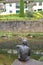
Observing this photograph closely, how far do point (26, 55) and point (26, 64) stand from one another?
27 cm

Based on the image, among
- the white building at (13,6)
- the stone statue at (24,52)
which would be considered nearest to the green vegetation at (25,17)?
the white building at (13,6)

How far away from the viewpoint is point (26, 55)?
6.57 m

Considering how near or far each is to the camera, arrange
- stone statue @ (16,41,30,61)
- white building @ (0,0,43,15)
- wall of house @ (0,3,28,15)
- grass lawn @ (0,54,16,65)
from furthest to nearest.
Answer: wall of house @ (0,3,28,15) → white building @ (0,0,43,15) → grass lawn @ (0,54,16,65) → stone statue @ (16,41,30,61)

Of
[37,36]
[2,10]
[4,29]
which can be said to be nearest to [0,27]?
[4,29]

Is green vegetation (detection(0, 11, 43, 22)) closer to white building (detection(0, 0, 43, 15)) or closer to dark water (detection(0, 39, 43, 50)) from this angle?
dark water (detection(0, 39, 43, 50))

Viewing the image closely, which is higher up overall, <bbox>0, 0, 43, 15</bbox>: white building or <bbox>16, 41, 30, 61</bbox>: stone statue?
<bbox>16, 41, 30, 61</bbox>: stone statue

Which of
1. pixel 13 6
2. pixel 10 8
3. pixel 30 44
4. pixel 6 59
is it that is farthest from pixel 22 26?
pixel 6 59

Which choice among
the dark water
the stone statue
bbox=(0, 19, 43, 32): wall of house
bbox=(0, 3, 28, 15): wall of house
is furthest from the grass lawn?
bbox=(0, 3, 28, 15): wall of house

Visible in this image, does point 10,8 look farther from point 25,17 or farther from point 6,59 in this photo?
point 6,59

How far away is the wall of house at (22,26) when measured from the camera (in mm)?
22328

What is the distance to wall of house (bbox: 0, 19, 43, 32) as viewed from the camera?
22328 millimetres

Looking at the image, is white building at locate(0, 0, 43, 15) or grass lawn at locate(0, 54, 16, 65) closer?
grass lawn at locate(0, 54, 16, 65)

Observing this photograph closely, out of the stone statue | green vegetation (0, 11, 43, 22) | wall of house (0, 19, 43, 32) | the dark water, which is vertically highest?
the stone statue

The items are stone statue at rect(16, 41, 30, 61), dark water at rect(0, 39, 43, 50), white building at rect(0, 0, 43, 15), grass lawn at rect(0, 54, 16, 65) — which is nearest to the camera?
stone statue at rect(16, 41, 30, 61)
